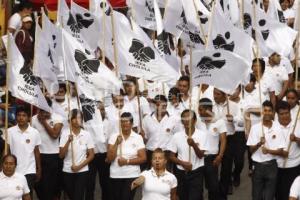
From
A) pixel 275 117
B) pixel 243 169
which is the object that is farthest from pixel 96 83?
pixel 243 169

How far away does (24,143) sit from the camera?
14727mm

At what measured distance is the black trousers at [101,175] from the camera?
1555cm

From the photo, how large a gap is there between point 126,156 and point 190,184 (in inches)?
41.9

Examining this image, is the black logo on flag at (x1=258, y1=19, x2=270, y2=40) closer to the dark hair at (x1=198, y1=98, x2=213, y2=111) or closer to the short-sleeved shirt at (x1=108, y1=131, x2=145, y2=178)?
the dark hair at (x1=198, y1=98, x2=213, y2=111)

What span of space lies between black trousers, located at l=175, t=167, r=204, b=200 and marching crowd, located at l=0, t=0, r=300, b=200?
0.01m

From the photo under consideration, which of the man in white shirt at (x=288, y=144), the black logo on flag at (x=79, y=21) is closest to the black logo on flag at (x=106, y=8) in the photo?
the black logo on flag at (x=79, y=21)

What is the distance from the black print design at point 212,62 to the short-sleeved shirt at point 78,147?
2.03 meters

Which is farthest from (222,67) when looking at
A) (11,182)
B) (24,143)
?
(11,182)

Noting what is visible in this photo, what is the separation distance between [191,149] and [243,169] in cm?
311

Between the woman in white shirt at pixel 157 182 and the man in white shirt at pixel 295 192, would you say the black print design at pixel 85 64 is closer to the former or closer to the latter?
the woman in white shirt at pixel 157 182

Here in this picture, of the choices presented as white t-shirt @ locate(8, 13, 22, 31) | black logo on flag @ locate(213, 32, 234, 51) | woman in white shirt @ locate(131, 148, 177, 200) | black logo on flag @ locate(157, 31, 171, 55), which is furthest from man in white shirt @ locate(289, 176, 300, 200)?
white t-shirt @ locate(8, 13, 22, 31)

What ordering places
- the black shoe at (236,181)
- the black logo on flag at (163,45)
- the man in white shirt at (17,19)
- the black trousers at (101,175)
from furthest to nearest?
1. the man in white shirt at (17,19)
2. the black shoe at (236,181)
3. the black logo on flag at (163,45)
4. the black trousers at (101,175)

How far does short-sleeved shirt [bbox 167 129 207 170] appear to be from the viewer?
1494 centimetres

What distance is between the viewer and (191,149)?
49.0ft
